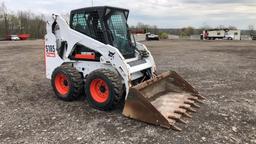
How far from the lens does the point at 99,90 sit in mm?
5809

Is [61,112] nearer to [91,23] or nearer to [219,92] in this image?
[91,23]

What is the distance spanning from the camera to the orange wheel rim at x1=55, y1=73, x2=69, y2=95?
6.50 m

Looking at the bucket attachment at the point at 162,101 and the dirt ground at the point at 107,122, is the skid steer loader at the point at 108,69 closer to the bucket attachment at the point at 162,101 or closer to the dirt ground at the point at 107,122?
the bucket attachment at the point at 162,101

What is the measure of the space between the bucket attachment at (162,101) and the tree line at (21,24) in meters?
67.1

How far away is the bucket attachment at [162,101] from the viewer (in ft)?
15.9

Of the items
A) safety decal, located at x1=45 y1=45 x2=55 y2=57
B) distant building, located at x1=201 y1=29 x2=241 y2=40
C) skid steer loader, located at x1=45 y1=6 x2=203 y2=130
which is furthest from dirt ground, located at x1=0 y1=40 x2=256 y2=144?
distant building, located at x1=201 y1=29 x2=241 y2=40

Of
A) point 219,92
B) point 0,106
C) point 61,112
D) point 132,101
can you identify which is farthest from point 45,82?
point 219,92

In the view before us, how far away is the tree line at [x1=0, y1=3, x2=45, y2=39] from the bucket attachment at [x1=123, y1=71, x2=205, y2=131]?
67.1 metres

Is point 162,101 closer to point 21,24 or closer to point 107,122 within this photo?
point 107,122

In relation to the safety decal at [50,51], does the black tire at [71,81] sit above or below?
below

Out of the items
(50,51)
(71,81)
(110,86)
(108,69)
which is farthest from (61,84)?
(110,86)

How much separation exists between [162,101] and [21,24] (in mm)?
75056

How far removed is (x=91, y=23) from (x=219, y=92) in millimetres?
3845

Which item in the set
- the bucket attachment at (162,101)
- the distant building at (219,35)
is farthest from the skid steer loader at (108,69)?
the distant building at (219,35)
